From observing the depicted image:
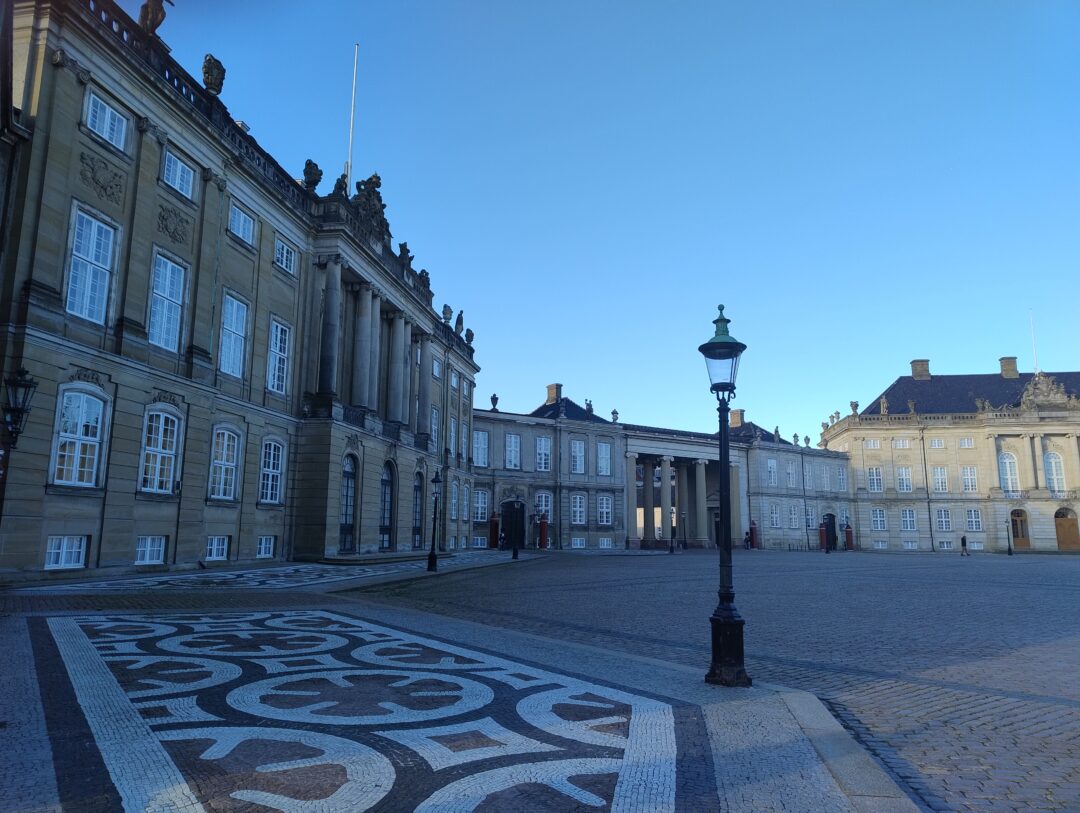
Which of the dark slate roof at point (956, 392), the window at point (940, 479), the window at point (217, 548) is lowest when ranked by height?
the window at point (217, 548)

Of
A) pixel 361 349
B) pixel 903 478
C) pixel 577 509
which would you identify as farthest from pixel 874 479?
pixel 361 349

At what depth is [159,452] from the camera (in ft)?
70.1

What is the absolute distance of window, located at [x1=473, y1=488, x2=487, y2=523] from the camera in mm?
56156

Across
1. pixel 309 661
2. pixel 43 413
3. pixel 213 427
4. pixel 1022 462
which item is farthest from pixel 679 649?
pixel 1022 462

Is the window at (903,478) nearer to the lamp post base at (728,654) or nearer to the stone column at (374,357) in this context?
the stone column at (374,357)

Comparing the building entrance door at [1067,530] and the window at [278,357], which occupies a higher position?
the window at [278,357]

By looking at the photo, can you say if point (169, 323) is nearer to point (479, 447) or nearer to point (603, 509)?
point (479, 447)

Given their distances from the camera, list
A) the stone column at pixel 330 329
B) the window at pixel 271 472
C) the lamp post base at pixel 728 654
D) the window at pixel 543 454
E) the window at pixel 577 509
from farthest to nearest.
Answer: the window at pixel 577 509 < the window at pixel 543 454 < the stone column at pixel 330 329 < the window at pixel 271 472 < the lamp post base at pixel 728 654

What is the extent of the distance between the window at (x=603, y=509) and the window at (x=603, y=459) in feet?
6.70

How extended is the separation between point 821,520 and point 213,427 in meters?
68.1

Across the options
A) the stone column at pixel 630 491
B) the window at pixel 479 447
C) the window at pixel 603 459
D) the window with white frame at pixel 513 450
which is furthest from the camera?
the stone column at pixel 630 491

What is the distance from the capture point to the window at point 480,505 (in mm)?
56156

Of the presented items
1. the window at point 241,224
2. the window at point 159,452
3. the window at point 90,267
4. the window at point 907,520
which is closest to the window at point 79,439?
the window at point 159,452

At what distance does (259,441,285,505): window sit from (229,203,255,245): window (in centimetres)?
774
